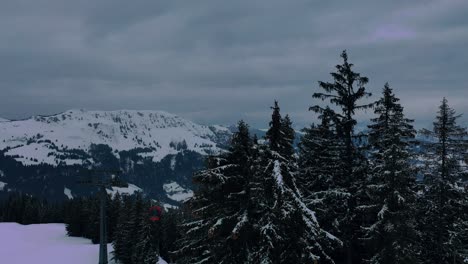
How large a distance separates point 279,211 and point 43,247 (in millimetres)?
99779

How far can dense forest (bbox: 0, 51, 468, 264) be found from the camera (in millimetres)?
20922

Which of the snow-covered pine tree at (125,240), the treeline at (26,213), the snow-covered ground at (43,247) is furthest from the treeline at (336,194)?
the treeline at (26,213)

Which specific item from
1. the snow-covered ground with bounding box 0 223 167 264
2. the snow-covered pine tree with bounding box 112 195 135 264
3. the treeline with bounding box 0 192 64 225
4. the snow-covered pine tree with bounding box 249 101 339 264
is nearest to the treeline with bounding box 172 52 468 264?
the snow-covered pine tree with bounding box 249 101 339 264

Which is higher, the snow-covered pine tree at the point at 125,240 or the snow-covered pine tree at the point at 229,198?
the snow-covered pine tree at the point at 229,198

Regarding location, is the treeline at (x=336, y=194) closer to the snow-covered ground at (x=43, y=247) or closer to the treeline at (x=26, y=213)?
the snow-covered ground at (x=43, y=247)

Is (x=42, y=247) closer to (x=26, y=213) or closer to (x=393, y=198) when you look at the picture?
(x=26, y=213)

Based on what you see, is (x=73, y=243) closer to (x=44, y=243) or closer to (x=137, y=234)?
(x=44, y=243)

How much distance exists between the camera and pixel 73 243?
4341 inches

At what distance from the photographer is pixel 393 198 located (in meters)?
25.6

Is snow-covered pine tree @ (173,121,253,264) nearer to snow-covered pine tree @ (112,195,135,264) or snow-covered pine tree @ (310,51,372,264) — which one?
snow-covered pine tree @ (310,51,372,264)

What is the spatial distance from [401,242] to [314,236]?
6624mm

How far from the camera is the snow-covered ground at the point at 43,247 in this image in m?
88.2

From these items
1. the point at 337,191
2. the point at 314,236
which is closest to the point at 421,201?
the point at 337,191

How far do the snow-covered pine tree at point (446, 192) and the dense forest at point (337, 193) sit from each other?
0.06 m
